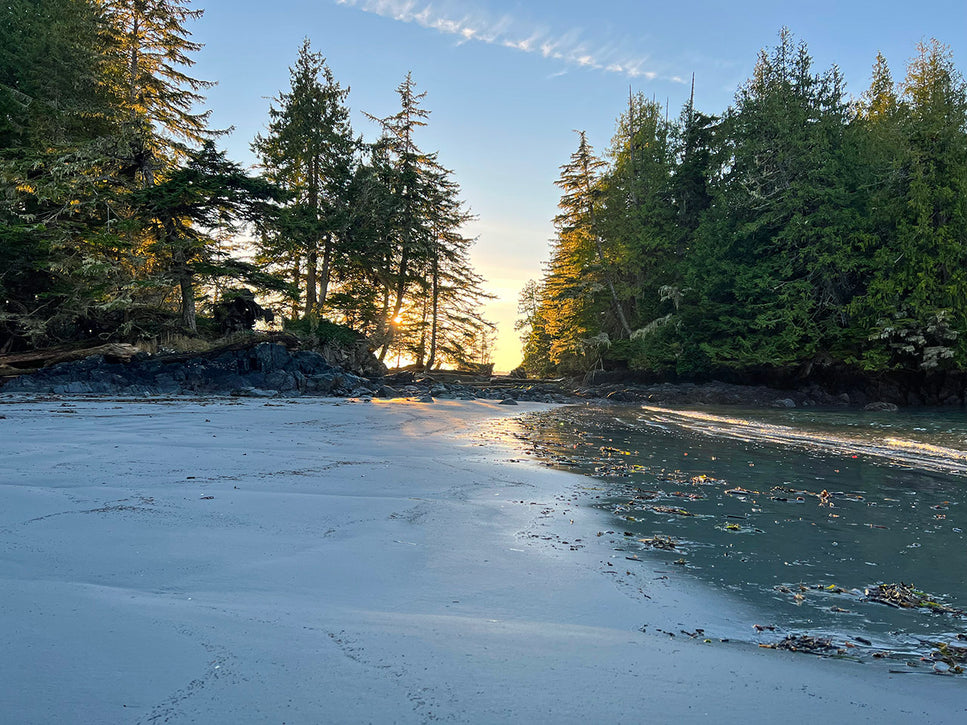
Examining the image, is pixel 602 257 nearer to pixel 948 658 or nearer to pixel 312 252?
pixel 312 252

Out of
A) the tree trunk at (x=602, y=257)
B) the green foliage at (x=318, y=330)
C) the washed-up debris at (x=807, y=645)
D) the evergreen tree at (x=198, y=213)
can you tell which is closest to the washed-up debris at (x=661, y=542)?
the washed-up debris at (x=807, y=645)

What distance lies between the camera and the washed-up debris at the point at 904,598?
109 inches

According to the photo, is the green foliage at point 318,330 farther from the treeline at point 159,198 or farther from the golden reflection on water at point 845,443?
the golden reflection on water at point 845,443

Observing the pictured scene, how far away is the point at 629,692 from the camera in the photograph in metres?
→ 1.85

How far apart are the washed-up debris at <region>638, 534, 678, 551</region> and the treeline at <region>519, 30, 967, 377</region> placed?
2319 cm

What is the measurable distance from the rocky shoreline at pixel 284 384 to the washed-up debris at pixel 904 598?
1620 cm

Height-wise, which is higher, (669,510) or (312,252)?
(312,252)

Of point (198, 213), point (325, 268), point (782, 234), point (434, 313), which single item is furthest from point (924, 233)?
point (198, 213)

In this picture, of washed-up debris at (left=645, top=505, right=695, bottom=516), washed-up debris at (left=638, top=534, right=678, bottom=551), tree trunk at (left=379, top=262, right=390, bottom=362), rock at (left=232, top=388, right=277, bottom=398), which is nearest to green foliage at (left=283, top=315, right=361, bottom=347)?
Result: tree trunk at (left=379, top=262, right=390, bottom=362)

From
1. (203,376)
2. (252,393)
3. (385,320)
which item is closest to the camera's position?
(252,393)

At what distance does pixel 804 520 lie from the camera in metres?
4.52

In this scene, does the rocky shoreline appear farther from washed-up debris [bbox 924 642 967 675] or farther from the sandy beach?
washed-up debris [bbox 924 642 967 675]

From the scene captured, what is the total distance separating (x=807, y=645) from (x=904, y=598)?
100cm

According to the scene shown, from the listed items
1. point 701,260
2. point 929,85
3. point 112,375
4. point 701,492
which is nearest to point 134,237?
point 112,375
